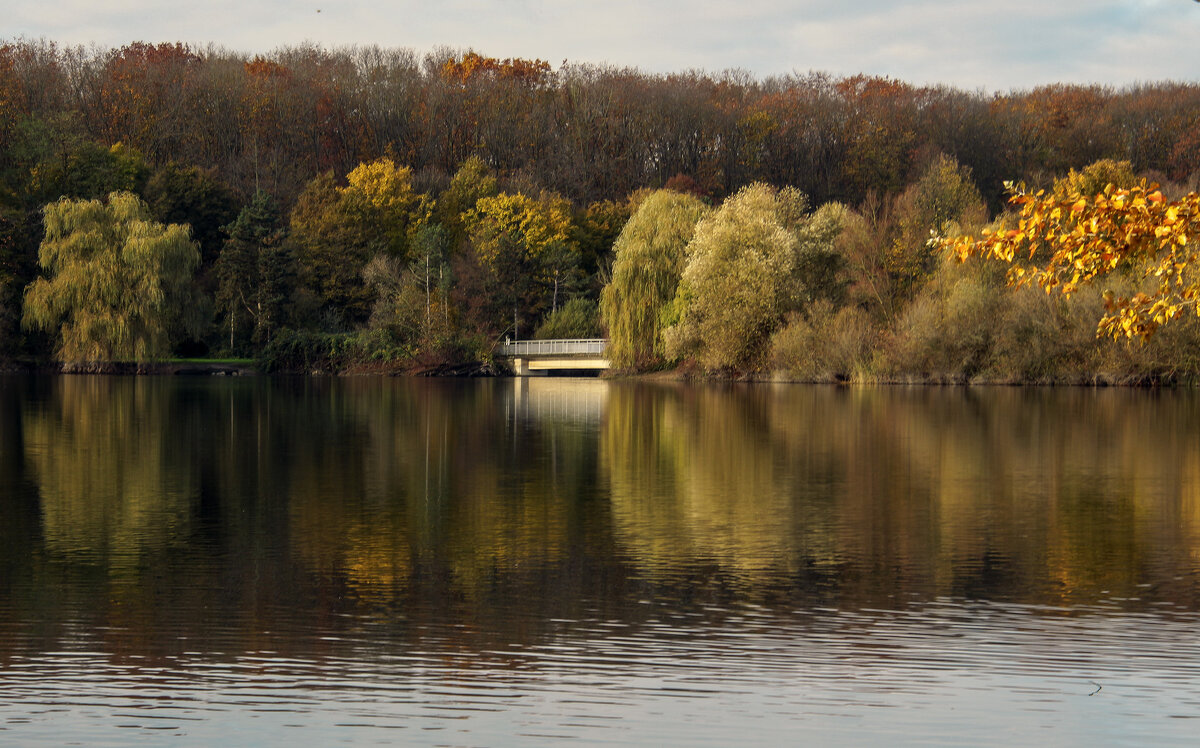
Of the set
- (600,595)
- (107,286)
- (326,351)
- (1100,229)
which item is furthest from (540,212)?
(1100,229)

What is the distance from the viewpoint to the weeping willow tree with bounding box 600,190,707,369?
60.3 meters

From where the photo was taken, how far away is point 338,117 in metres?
94.7

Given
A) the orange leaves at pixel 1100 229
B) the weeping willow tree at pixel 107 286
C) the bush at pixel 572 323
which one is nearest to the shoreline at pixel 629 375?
the weeping willow tree at pixel 107 286

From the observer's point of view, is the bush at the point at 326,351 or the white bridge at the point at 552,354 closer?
the white bridge at the point at 552,354

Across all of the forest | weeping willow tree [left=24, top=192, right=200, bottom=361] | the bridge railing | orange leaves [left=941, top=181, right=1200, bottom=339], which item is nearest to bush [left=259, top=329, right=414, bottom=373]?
the forest

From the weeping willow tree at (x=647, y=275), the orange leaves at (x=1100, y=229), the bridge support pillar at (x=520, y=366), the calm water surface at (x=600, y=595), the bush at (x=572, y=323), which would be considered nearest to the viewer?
the calm water surface at (x=600, y=595)

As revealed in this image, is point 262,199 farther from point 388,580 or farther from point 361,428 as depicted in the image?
point 388,580

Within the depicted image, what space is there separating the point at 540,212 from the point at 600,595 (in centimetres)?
7408

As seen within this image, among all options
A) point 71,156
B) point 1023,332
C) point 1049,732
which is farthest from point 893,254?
point 1049,732

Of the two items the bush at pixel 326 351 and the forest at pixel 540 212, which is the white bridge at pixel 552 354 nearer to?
the forest at pixel 540 212

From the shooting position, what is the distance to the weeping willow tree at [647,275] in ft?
198

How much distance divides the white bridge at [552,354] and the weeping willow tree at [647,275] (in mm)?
6071

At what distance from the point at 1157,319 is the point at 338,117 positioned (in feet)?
295

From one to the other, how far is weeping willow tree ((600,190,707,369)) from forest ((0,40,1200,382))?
149 mm
